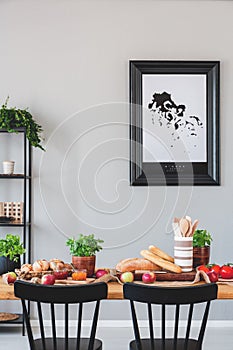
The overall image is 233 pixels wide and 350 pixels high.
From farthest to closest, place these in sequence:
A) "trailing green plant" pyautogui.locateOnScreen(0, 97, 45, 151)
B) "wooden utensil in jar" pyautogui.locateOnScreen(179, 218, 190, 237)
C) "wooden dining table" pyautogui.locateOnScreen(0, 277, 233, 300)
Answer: "trailing green plant" pyautogui.locateOnScreen(0, 97, 45, 151), "wooden utensil in jar" pyautogui.locateOnScreen(179, 218, 190, 237), "wooden dining table" pyautogui.locateOnScreen(0, 277, 233, 300)

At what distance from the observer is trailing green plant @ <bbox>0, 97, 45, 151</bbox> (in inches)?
179

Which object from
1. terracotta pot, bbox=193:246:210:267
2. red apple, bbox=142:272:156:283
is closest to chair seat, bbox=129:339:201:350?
red apple, bbox=142:272:156:283

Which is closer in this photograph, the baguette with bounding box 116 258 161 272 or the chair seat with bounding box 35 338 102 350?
the chair seat with bounding box 35 338 102 350

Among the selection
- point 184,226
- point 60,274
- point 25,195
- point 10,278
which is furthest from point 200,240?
point 25,195

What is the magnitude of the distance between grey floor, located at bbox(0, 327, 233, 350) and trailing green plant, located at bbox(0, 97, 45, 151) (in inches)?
59.6

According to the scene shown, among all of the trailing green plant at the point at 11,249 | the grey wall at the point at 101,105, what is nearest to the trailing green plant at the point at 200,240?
the trailing green plant at the point at 11,249

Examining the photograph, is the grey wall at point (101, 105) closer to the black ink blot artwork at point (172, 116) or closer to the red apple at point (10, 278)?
the black ink blot artwork at point (172, 116)

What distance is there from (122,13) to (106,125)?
3.14ft

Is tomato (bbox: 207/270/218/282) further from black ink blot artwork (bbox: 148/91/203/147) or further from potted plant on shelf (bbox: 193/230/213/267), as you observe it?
black ink blot artwork (bbox: 148/91/203/147)

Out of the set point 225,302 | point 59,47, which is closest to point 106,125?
point 59,47

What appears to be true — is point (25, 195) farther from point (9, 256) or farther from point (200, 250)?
point (200, 250)

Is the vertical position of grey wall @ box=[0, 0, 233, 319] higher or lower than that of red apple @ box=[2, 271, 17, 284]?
higher

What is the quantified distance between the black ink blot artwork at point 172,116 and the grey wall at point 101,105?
0.78 feet

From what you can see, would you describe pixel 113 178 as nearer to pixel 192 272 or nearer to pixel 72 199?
pixel 72 199
